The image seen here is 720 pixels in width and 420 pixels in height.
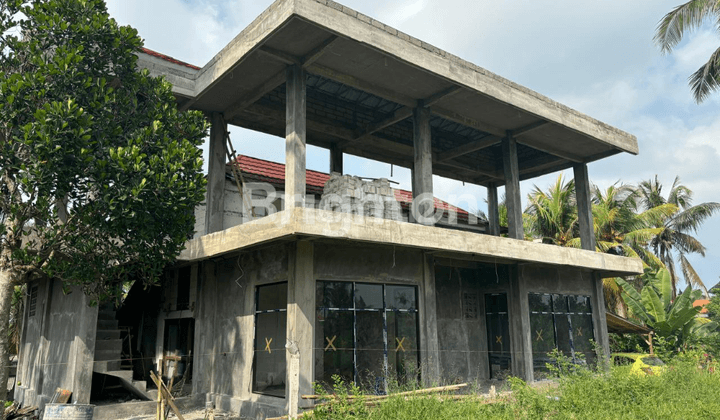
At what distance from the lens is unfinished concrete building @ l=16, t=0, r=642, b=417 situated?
11.5m

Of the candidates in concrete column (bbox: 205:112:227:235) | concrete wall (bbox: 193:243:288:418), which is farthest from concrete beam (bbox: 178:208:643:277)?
concrete column (bbox: 205:112:227:235)

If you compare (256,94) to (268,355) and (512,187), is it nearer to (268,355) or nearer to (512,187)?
(268,355)

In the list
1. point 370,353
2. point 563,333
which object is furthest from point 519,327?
point 370,353

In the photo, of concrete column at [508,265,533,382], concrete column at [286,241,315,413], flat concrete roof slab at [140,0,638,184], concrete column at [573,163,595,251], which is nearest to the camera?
concrete column at [286,241,315,413]

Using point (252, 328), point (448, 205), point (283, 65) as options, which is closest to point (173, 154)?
point (283, 65)

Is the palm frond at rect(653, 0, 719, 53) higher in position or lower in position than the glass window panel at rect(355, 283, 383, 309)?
higher

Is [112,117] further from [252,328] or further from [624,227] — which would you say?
[624,227]

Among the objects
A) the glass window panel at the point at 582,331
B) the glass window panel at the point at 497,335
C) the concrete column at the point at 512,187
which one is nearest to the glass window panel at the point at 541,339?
the glass window panel at the point at 497,335

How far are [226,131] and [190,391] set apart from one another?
279 inches

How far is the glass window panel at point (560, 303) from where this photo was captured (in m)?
17.5

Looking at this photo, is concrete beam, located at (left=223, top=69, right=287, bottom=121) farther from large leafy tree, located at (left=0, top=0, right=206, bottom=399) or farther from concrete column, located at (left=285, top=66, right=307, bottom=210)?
large leafy tree, located at (left=0, top=0, right=206, bottom=399)

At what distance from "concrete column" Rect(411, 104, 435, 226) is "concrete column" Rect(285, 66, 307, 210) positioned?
354 centimetres

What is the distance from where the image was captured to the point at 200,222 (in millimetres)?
15672

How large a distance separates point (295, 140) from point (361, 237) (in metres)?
Result: 2.58
